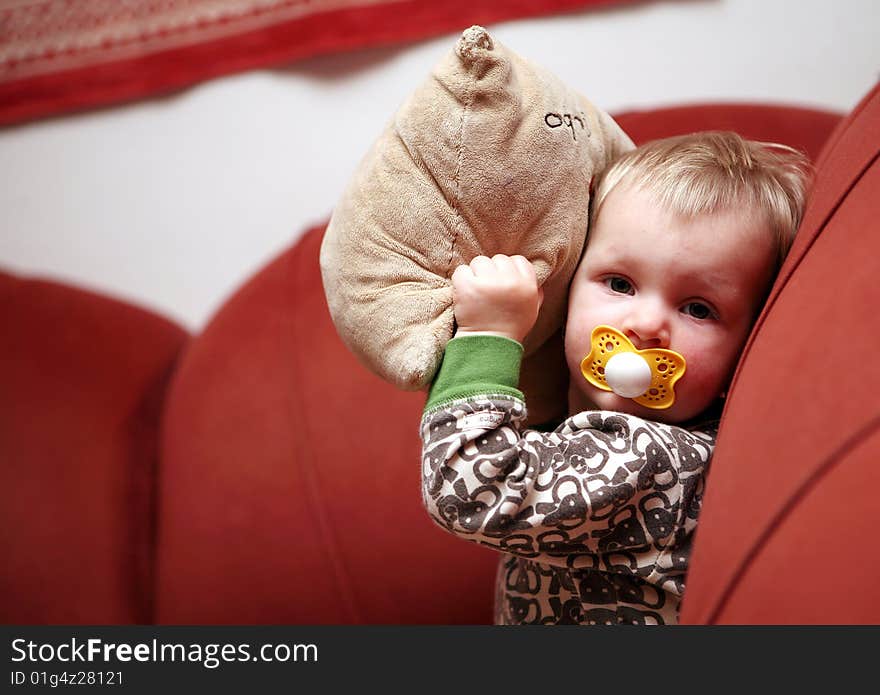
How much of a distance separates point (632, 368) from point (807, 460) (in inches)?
7.9

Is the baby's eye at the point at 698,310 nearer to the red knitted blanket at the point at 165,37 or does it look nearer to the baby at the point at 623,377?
the baby at the point at 623,377

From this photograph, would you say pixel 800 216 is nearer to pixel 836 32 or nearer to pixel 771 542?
pixel 771 542

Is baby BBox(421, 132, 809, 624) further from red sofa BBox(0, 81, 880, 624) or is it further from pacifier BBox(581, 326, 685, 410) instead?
red sofa BBox(0, 81, 880, 624)

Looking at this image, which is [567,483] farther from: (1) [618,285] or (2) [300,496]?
(2) [300,496]

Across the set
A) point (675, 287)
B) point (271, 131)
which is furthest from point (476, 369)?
point (271, 131)

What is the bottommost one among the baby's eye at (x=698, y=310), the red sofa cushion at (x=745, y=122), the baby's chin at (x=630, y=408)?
the baby's chin at (x=630, y=408)

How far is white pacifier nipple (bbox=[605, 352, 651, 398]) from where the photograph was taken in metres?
0.66

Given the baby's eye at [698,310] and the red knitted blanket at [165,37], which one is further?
Result: the red knitted blanket at [165,37]

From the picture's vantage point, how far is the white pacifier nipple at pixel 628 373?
66 centimetres

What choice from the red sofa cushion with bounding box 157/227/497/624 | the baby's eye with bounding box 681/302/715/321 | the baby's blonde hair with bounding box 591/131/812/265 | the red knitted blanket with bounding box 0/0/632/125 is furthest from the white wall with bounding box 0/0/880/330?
the baby's eye with bounding box 681/302/715/321

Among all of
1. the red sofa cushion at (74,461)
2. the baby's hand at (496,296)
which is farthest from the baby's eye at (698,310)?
the red sofa cushion at (74,461)

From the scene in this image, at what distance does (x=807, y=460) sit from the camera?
1.55 ft

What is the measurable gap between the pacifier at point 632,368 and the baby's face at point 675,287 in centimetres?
1

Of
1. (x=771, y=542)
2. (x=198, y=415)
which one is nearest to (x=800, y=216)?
(x=771, y=542)
